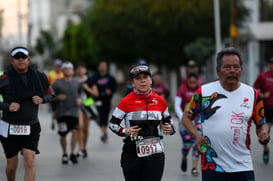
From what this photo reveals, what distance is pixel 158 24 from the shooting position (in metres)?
32.9

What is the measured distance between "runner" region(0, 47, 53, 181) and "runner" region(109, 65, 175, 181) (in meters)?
1.64

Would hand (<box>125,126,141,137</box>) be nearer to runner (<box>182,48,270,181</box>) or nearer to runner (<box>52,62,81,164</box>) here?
runner (<box>182,48,270,181</box>)

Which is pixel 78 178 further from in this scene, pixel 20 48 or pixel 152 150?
pixel 152 150

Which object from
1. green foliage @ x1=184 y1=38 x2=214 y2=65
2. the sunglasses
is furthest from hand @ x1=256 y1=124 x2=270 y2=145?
green foliage @ x1=184 y1=38 x2=214 y2=65

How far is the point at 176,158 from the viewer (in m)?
12.7

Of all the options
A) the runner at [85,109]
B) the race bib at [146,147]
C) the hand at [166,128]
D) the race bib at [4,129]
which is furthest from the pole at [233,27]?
the race bib at [146,147]

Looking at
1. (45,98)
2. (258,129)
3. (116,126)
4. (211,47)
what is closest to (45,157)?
(45,98)

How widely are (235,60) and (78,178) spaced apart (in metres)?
5.30

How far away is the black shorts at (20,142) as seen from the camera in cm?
792

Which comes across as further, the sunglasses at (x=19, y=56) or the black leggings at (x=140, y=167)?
the sunglasses at (x=19, y=56)

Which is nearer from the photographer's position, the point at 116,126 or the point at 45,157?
the point at 116,126

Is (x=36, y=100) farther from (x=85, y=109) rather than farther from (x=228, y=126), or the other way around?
(x=85, y=109)

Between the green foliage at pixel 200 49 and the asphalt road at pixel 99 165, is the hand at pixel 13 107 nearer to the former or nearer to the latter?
the asphalt road at pixel 99 165

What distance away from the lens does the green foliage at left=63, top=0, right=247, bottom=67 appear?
3306 cm
